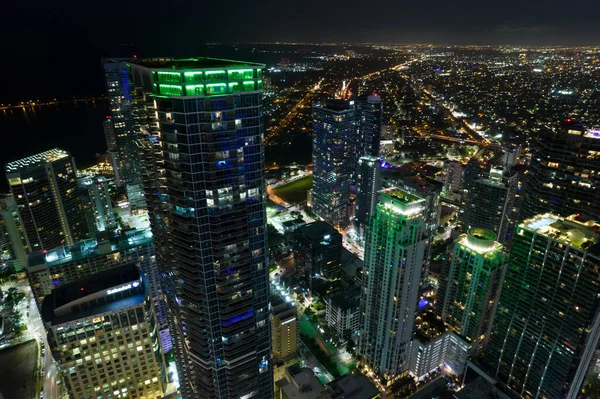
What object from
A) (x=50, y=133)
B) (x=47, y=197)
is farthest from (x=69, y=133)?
(x=47, y=197)

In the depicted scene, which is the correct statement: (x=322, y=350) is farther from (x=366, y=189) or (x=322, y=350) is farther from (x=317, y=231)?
(x=366, y=189)

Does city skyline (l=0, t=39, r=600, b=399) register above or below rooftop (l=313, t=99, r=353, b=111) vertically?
below

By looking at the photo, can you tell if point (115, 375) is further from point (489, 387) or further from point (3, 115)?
point (3, 115)

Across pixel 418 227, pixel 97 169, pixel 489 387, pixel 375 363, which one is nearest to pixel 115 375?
pixel 375 363

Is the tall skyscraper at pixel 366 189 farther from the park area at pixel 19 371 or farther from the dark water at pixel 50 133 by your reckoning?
the dark water at pixel 50 133

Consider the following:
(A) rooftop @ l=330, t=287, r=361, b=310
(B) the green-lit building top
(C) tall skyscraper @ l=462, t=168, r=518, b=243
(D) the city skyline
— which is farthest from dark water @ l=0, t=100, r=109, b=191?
(C) tall skyscraper @ l=462, t=168, r=518, b=243

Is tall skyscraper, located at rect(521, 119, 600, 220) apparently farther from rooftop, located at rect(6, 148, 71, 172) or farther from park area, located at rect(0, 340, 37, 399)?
rooftop, located at rect(6, 148, 71, 172)
